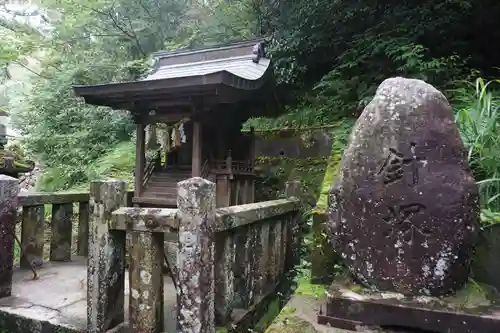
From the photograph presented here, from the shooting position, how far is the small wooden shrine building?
4.65 meters

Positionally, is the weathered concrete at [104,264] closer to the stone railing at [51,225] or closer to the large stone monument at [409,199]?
the large stone monument at [409,199]

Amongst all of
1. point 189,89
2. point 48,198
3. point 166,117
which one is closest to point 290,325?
point 189,89

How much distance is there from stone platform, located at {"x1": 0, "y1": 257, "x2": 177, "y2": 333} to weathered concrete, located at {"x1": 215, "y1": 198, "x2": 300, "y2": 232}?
1013 millimetres

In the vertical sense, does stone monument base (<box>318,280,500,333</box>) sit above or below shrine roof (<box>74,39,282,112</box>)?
below

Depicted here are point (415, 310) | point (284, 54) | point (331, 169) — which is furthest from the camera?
point (284, 54)

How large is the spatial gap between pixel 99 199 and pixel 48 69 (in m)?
13.2

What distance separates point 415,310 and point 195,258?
137cm

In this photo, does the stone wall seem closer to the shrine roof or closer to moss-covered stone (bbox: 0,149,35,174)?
the shrine roof

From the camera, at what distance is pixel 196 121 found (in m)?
5.01

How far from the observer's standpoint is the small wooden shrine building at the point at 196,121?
465 centimetres

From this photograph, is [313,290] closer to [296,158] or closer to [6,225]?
[6,225]

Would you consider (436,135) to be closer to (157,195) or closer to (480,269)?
(480,269)

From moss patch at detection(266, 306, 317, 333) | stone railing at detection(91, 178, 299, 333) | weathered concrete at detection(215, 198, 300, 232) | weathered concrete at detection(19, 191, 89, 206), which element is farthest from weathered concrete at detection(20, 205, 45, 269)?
moss patch at detection(266, 306, 317, 333)

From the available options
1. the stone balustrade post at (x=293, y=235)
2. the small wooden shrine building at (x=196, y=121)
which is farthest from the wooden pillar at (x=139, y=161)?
the stone balustrade post at (x=293, y=235)
